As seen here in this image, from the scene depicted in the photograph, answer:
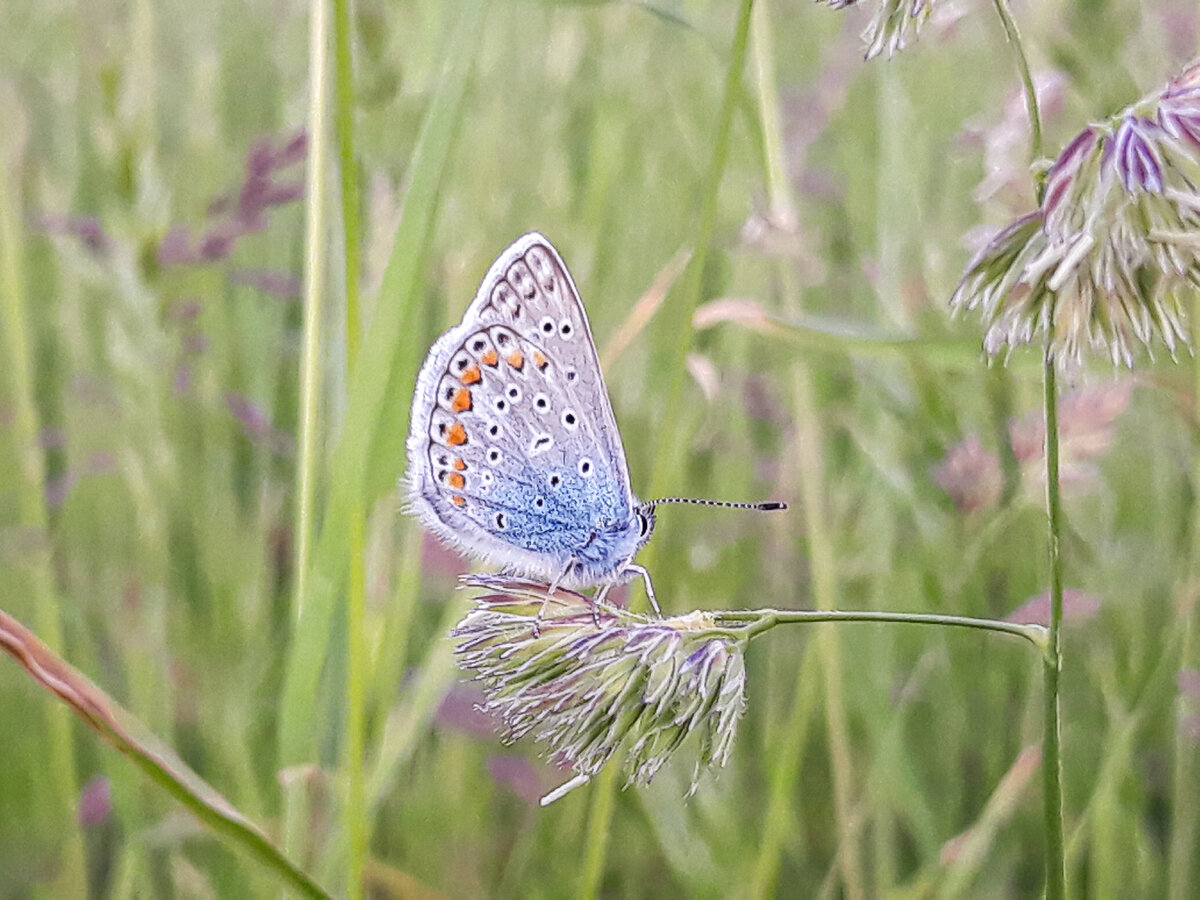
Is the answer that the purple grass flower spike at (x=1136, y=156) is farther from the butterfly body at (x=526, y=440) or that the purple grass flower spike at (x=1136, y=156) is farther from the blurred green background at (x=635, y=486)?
the butterfly body at (x=526, y=440)

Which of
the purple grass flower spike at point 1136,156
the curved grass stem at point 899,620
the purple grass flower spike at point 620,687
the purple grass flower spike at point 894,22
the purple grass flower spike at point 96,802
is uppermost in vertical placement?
the purple grass flower spike at point 894,22

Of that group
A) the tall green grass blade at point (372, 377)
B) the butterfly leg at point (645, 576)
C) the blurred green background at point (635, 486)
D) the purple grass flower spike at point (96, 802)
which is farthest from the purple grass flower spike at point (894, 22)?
the purple grass flower spike at point (96, 802)

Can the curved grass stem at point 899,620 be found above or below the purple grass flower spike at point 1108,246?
below

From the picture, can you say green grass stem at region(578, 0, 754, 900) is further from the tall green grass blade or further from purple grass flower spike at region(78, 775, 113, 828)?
purple grass flower spike at region(78, 775, 113, 828)

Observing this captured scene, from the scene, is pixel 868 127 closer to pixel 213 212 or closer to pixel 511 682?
pixel 213 212

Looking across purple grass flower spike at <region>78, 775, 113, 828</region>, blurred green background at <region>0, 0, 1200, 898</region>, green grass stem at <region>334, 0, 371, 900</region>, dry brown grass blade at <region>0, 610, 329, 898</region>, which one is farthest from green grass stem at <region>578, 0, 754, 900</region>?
purple grass flower spike at <region>78, 775, 113, 828</region>

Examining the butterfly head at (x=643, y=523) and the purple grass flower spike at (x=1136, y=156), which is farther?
the butterfly head at (x=643, y=523)

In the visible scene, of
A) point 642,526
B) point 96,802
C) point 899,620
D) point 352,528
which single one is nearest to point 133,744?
point 352,528
